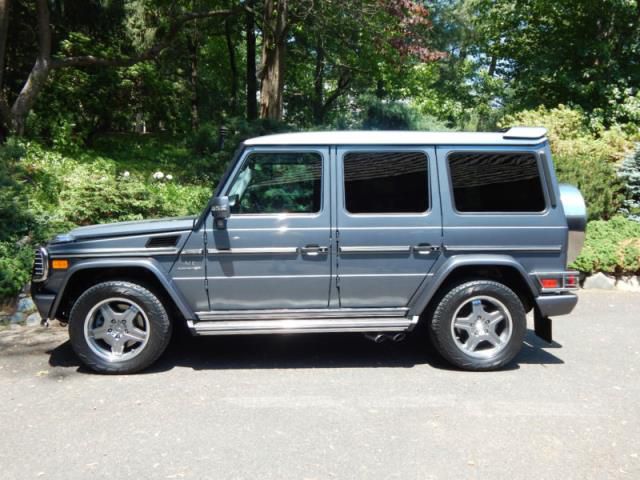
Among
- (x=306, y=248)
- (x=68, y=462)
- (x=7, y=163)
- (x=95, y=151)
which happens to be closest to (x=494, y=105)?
(x=95, y=151)

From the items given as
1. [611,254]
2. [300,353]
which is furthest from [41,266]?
[611,254]

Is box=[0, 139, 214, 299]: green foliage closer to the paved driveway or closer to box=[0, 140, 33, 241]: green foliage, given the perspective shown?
box=[0, 140, 33, 241]: green foliage

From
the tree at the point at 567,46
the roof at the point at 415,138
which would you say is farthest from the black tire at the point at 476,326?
the tree at the point at 567,46

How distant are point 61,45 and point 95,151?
121 inches

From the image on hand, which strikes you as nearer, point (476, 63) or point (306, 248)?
point (306, 248)

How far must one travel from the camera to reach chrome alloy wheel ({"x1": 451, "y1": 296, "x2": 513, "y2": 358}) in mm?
5145

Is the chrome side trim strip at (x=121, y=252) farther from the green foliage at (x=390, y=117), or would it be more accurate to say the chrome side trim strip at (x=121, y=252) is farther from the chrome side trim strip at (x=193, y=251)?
the green foliage at (x=390, y=117)

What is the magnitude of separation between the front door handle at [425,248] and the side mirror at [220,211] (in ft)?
5.44

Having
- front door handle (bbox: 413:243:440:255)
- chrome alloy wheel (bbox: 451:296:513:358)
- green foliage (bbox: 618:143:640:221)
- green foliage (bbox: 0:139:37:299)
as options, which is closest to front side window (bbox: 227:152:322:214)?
front door handle (bbox: 413:243:440:255)

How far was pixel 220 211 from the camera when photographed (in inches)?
190

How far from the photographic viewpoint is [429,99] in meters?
26.9

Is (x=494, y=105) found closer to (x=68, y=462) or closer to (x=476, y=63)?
(x=476, y=63)

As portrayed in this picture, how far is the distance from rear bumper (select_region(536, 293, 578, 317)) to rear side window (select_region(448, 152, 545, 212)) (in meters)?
0.79

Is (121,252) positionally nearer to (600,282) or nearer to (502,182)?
(502,182)
